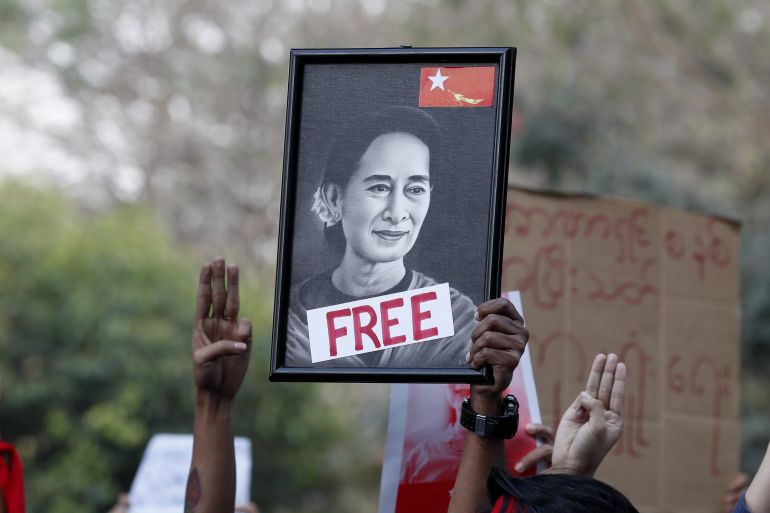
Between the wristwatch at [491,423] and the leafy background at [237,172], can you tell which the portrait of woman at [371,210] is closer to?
Result: the wristwatch at [491,423]

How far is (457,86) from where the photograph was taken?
2.04 metres

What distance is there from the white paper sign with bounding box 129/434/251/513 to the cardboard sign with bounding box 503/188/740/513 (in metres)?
1.09

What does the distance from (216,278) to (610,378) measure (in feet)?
2.75

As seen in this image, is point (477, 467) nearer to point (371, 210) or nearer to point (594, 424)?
point (594, 424)

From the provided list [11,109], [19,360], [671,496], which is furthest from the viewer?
[11,109]

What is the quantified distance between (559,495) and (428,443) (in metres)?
0.78

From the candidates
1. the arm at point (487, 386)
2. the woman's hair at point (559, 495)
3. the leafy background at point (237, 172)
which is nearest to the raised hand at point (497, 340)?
the arm at point (487, 386)

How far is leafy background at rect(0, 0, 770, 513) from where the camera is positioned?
8906 mm

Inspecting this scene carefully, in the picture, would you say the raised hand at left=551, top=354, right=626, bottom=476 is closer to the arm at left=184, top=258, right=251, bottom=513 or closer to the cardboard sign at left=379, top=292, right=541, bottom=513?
the cardboard sign at left=379, top=292, right=541, bottom=513

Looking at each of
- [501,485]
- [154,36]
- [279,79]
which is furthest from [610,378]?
[154,36]

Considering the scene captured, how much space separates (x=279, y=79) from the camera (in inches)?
597

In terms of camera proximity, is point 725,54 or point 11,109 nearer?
point 725,54

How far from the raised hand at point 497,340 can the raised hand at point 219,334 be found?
0.60 meters

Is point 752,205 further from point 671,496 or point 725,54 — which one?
point 671,496
